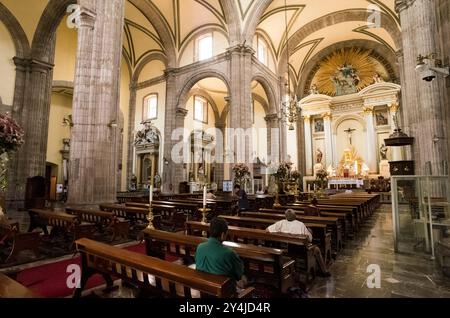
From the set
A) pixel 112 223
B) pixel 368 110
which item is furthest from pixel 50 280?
pixel 368 110

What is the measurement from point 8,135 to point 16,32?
11.2 m

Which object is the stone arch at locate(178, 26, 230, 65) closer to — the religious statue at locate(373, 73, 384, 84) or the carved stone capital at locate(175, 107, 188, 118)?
the carved stone capital at locate(175, 107, 188, 118)

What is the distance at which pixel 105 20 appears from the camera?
7406 mm

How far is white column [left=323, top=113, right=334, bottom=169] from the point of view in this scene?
73.3 ft

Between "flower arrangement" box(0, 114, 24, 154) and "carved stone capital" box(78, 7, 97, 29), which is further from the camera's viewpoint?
"carved stone capital" box(78, 7, 97, 29)

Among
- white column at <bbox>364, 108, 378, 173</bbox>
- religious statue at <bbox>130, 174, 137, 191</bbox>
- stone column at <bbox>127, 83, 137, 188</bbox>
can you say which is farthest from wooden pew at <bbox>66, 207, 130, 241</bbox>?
white column at <bbox>364, 108, 378, 173</bbox>

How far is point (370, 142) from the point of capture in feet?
67.7

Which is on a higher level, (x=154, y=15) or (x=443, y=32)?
(x=154, y=15)

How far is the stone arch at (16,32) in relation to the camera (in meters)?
11.0

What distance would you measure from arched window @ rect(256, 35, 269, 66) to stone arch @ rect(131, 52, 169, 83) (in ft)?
21.9

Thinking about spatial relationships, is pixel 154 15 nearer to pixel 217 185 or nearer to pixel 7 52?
pixel 7 52

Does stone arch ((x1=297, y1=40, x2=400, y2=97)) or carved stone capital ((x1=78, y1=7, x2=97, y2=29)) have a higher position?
stone arch ((x1=297, y1=40, x2=400, y2=97))

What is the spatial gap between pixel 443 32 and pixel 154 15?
51.7 feet

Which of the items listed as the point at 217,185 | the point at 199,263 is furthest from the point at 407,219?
the point at 217,185
